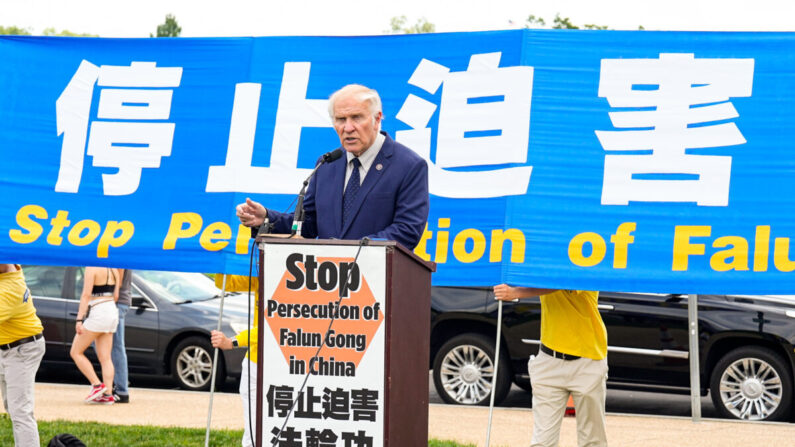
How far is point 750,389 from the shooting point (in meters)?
11.1

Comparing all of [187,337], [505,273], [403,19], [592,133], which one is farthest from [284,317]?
[403,19]

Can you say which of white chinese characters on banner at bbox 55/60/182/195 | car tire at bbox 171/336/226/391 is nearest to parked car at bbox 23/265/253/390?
car tire at bbox 171/336/226/391

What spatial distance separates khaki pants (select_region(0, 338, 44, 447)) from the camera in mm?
7270

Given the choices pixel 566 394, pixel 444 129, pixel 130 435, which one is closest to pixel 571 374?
pixel 566 394

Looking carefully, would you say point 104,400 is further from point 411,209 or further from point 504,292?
point 411,209

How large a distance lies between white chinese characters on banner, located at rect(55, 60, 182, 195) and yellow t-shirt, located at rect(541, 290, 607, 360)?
295 cm

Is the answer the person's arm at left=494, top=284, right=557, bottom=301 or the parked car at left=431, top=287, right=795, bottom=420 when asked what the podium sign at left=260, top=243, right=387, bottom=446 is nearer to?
the person's arm at left=494, top=284, right=557, bottom=301

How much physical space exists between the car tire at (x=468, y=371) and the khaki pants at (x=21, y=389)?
543 cm

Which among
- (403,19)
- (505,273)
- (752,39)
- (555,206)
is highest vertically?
(403,19)

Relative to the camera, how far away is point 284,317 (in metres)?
4.74

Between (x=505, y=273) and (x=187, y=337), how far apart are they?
22.2ft

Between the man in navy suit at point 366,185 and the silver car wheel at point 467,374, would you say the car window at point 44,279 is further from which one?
the man in navy suit at point 366,185

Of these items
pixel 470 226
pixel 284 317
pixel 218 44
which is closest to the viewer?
pixel 284 317

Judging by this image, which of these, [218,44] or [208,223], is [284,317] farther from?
[218,44]
